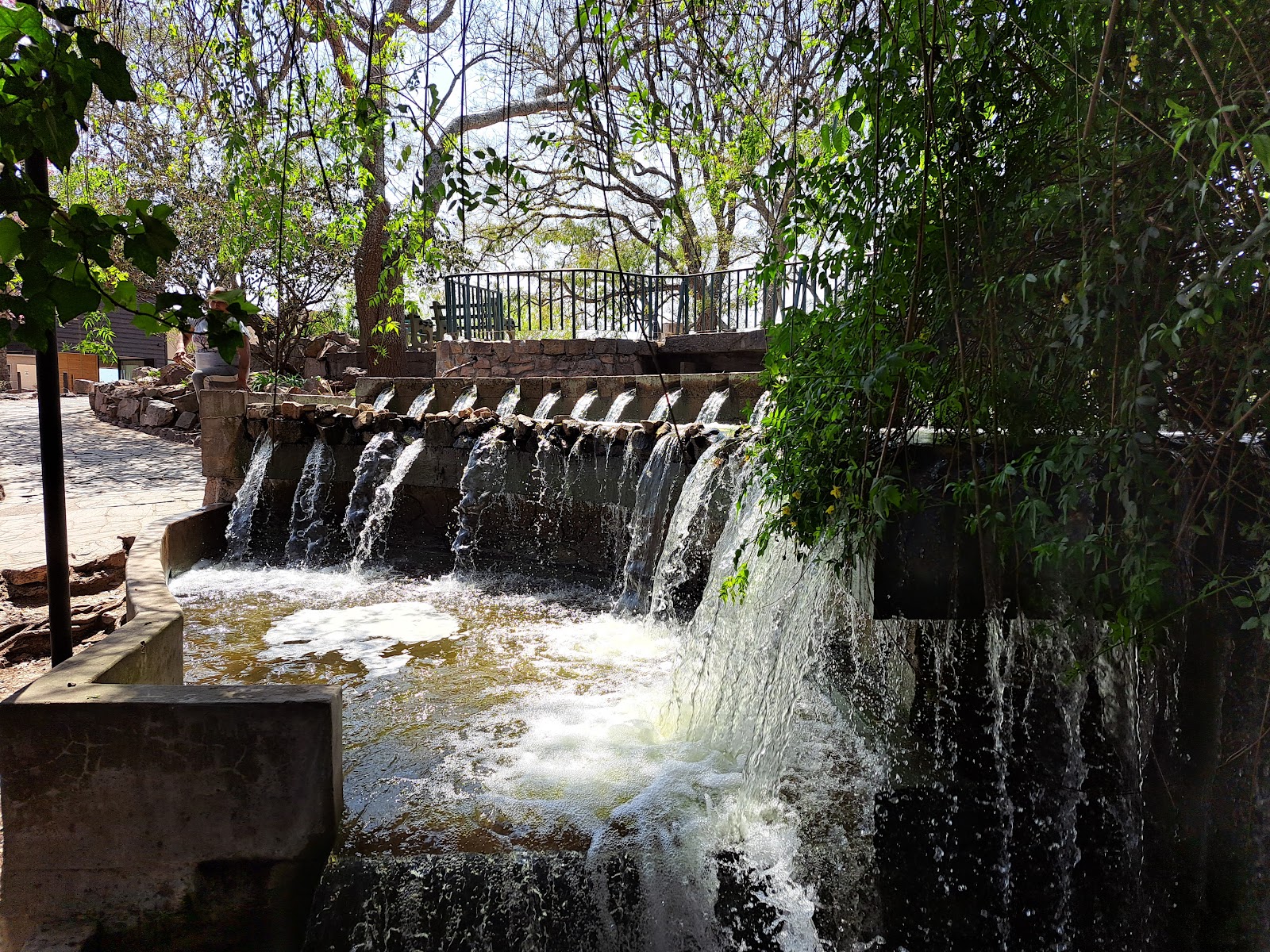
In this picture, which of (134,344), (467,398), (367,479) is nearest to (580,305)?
(467,398)

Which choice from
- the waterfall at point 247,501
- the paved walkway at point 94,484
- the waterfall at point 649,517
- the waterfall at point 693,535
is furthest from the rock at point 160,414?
the waterfall at point 693,535

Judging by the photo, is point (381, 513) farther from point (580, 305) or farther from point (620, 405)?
point (580, 305)

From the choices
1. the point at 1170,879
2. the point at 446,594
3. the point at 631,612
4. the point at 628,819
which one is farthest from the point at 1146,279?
the point at 446,594

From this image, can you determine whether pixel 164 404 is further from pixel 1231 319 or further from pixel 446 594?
pixel 1231 319

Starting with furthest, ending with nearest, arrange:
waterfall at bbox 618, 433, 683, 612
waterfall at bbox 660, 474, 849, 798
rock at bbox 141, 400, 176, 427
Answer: rock at bbox 141, 400, 176, 427, waterfall at bbox 618, 433, 683, 612, waterfall at bbox 660, 474, 849, 798

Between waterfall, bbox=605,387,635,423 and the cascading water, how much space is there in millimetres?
742

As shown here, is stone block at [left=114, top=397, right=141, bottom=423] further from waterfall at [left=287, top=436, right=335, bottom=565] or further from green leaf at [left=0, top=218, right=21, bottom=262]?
green leaf at [left=0, top=218, right=21, bottom=262]

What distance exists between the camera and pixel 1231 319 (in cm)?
173

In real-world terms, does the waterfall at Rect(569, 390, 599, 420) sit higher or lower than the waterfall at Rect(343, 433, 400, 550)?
higher

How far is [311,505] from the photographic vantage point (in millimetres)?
6977

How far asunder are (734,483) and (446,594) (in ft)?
7.87

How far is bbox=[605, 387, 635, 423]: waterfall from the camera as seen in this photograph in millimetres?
8289

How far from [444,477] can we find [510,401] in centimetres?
264

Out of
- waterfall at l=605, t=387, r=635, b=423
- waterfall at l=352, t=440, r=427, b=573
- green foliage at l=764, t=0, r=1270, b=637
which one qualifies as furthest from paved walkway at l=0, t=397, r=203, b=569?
green foliage at l=764, t=0, r=1270, b=637
